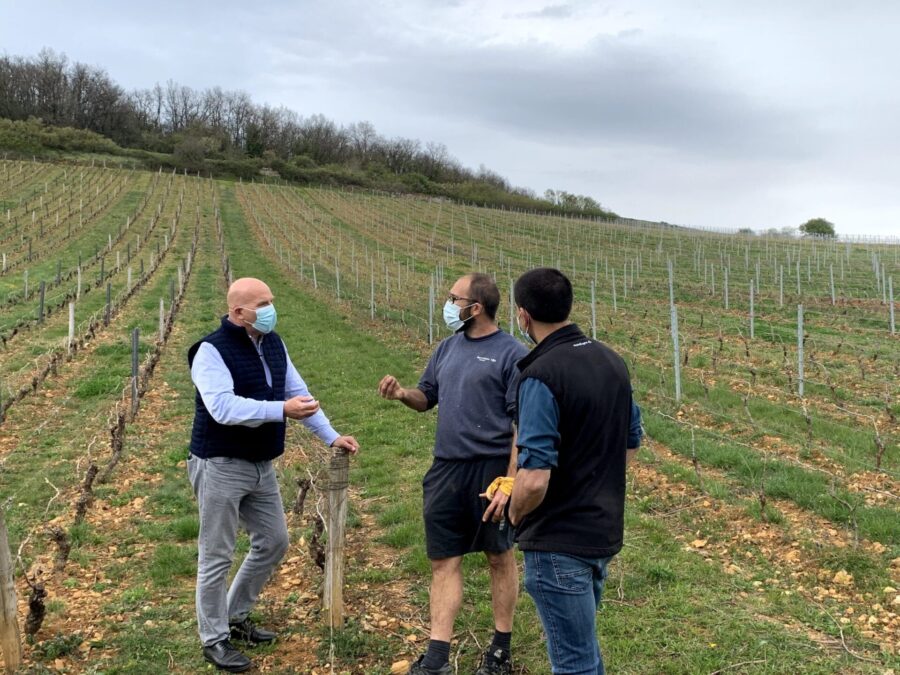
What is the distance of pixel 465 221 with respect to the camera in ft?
168

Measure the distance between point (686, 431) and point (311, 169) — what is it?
62.2 metres

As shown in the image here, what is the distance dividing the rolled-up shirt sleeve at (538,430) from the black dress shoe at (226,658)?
6.55 ft

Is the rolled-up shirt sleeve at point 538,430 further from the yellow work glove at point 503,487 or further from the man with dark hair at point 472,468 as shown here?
the man with dark hair at point 472,468

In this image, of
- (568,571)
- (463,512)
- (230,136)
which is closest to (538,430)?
(568,571)

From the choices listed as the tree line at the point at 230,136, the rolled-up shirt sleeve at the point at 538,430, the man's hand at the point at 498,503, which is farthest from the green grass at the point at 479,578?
the tree line at the point at 230,136

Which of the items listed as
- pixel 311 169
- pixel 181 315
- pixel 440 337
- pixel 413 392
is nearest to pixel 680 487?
pixel 413 392

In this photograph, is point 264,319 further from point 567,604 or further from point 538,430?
point 567,604

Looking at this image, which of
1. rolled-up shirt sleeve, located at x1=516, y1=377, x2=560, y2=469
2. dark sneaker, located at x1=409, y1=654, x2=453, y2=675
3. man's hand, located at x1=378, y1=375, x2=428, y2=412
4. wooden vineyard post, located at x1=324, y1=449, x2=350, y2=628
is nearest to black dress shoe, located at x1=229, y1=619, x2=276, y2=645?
wooden vineyard post, located at x1=324, y1=449, x2=350, y2=628

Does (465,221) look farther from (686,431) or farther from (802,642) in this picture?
(802,642)

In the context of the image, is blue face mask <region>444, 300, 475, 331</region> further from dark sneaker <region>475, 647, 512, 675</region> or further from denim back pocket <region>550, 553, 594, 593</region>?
dark sneaker <region>475, 647, 512, 675</region>

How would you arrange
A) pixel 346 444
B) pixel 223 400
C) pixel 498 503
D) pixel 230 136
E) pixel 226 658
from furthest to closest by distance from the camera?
1. pixel 230 136
2. pixel 346 444
3. pixel 226 658
4. pixel 223 400
5. pixel 498 503

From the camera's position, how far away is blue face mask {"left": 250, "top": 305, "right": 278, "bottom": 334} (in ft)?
10.7

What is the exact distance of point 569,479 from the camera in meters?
2.34

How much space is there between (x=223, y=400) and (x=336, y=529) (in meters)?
0.93
